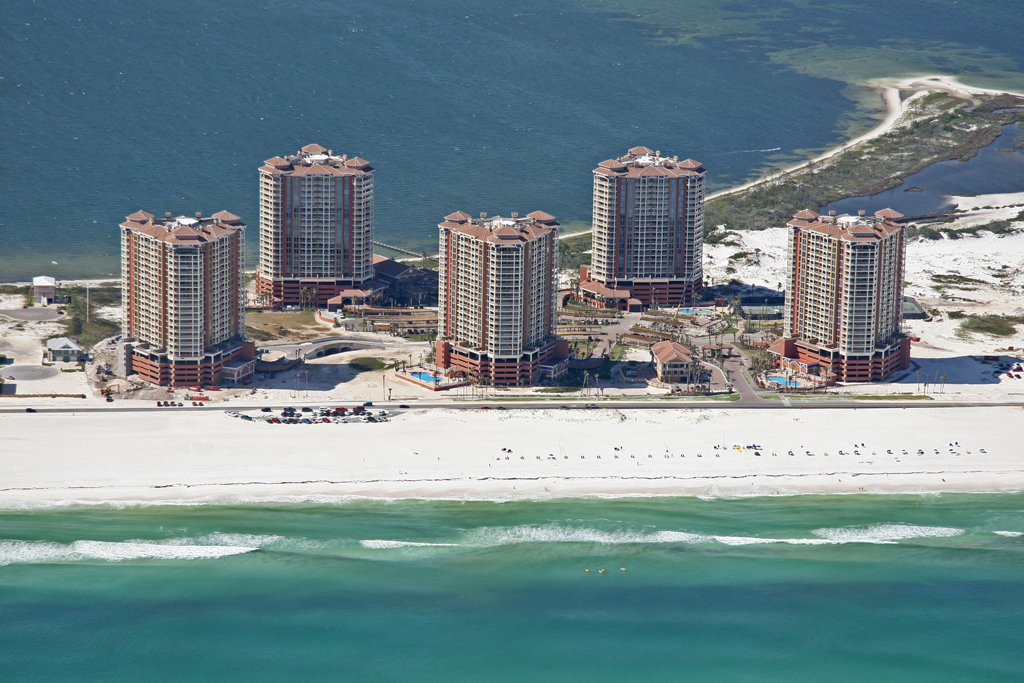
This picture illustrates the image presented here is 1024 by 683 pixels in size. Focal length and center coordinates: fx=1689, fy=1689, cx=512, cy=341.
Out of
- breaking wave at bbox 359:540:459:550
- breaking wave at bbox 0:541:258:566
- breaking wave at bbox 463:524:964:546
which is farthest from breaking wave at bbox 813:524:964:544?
breaking wave at bbox 0:541:258:566

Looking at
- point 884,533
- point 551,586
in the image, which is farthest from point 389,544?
point 884,533

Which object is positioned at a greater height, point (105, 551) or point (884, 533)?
point (884, 533)

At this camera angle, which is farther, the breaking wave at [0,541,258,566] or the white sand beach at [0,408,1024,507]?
the white sand beach at [0,408,1024,507]

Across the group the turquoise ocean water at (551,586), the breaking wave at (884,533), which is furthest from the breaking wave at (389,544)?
the breaking wave at (884,533)

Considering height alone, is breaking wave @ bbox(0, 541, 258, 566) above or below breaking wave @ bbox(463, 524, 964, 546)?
below

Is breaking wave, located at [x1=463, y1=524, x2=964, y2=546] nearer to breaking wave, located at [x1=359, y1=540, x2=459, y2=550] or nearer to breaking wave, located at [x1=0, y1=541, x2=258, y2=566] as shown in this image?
breaking wave, located at [x1=359, y1=540, x2=459, y2=550]

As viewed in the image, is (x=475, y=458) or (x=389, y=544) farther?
(x=475, y=458)

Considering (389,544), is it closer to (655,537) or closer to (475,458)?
(475,458)
